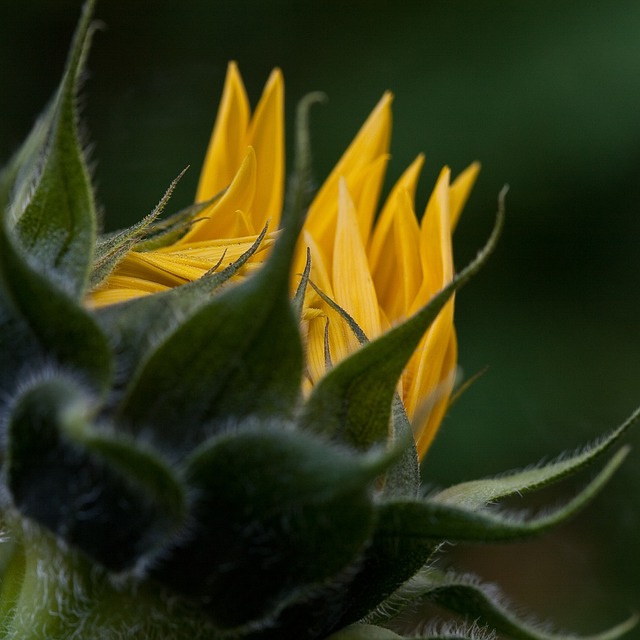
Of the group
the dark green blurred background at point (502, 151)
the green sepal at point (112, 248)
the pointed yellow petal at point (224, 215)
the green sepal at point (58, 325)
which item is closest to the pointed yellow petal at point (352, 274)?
the pointed yellow petal at point (224, 215)

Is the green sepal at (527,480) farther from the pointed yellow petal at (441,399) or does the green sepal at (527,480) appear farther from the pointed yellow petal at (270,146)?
the pointed yellow petal at (270,146)

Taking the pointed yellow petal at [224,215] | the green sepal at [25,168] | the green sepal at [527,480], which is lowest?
the green sepal at [527,480]

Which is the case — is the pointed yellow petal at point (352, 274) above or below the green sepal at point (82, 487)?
above

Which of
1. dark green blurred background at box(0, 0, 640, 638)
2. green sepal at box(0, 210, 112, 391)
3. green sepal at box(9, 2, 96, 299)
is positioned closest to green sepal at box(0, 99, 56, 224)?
green sepal at box(9, 2, 96, 299)

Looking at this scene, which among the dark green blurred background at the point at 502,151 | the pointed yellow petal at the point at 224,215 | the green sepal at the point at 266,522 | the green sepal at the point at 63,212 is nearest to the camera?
→ the green sepal at the point at 266,522

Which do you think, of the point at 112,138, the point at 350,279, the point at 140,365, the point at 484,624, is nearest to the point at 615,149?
the point at 112,138

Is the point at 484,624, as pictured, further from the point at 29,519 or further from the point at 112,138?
the point at 112,138
